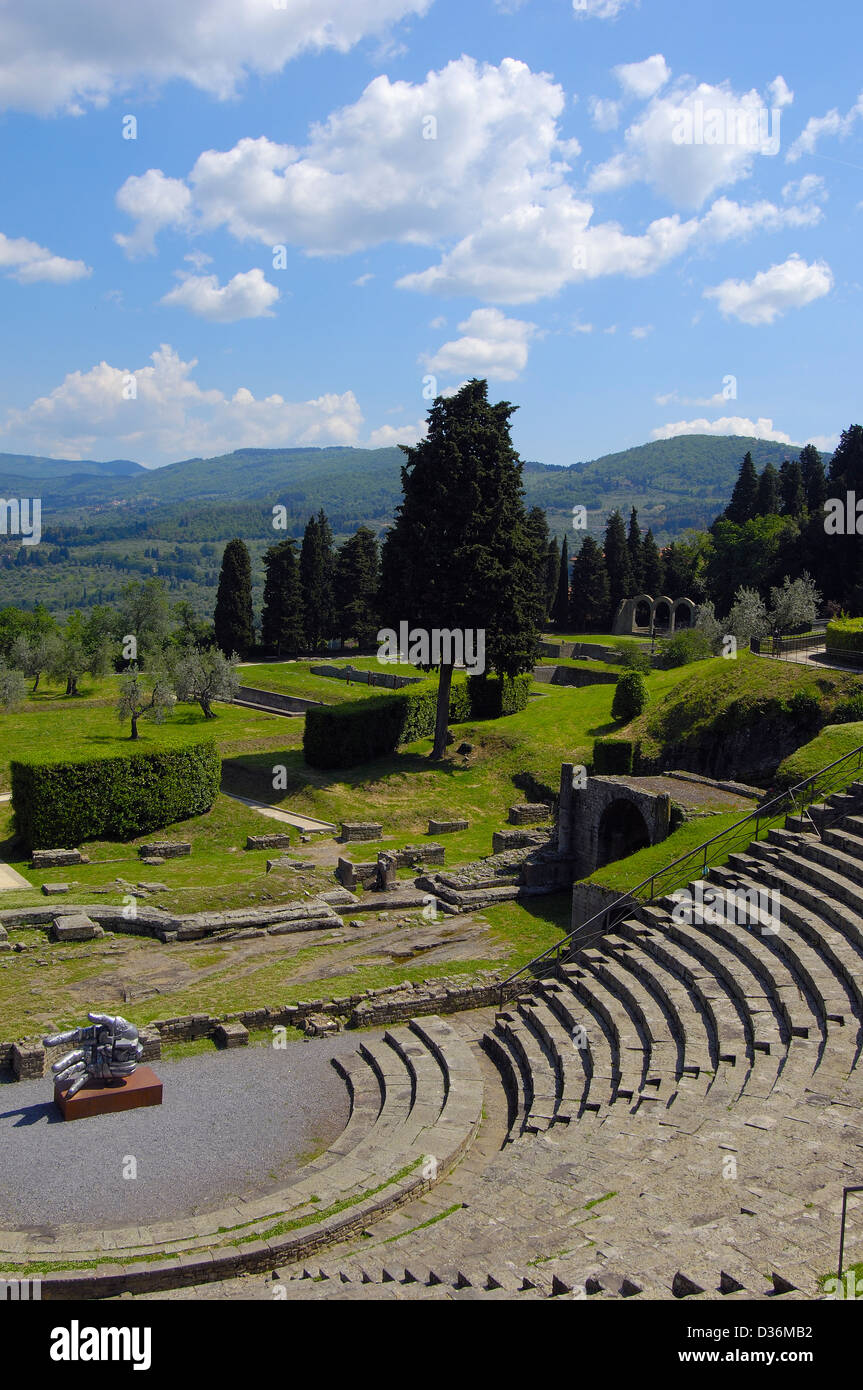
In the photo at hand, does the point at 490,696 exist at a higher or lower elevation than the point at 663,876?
higher

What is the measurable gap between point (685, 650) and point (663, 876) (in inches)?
1383

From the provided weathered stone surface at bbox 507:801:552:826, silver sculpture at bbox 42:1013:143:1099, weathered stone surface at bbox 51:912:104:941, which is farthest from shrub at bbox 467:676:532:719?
silver sculpture at bbox 42:1013:143:1099

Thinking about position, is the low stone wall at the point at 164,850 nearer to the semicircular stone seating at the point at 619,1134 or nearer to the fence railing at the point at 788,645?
the semicircular stone seating at the point at 619,1134

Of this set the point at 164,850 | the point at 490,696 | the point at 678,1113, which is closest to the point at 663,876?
the point at 678,1113

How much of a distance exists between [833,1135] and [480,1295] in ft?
17.4

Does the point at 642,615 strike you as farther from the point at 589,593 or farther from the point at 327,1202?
the point at 327,1202

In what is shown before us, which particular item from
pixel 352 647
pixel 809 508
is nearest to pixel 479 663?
pixel 352 647

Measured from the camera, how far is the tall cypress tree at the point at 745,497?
342ft

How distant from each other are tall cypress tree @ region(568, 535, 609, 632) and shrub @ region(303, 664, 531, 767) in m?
43.5

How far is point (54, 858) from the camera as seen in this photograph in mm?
31672

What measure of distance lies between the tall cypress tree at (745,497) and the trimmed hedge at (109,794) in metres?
81.2

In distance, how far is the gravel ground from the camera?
581 inches

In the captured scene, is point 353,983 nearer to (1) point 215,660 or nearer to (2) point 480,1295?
(2) point 480,1295

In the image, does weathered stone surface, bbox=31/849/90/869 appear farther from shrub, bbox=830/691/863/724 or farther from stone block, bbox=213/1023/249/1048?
shrub, bbox=830/691/863/724
